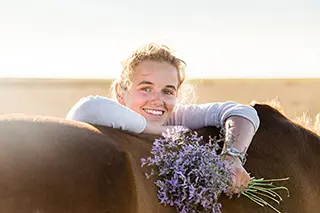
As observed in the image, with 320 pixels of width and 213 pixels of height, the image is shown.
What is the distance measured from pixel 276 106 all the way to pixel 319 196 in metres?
0.76

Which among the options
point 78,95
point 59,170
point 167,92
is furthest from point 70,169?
point 78,95

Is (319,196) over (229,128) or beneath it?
beneath

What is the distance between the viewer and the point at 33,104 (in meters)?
33.3

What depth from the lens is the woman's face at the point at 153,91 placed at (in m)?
3.93

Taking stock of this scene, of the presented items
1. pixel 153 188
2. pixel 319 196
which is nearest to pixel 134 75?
pixel 153 188

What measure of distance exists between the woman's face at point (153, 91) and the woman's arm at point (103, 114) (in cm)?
54

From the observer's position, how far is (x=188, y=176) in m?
3.10

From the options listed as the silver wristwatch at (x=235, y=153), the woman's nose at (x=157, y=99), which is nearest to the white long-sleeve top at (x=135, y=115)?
the woman's nose at (x=157, y=99)

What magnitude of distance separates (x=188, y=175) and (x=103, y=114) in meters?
0.53

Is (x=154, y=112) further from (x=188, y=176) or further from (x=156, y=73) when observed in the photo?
(x=188, y=176)

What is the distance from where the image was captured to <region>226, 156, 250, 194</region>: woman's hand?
3.44 m

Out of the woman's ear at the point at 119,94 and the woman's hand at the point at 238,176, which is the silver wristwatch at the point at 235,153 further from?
the woman's ear at the point at 119,94

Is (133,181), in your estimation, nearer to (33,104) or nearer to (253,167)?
(253,167)

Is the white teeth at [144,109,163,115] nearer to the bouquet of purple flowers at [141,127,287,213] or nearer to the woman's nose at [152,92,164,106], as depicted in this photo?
the woman's nose at [152,92,164,106]
